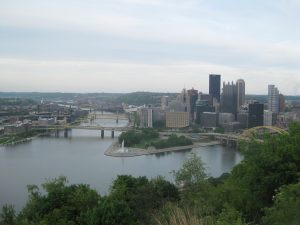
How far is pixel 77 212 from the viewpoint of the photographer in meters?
3.27

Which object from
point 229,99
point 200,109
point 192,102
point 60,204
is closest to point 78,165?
point 60,204

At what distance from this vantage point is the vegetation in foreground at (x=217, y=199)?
81.1 inches

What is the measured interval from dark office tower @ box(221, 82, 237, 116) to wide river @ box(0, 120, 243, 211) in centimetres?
812

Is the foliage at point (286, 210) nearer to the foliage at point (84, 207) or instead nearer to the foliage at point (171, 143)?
the foliage at point (84, 207)

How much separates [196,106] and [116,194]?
16879mm

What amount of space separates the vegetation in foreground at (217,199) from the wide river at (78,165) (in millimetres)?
2135

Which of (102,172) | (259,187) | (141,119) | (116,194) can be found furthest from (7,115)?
(259,187)

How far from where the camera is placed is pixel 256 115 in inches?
681

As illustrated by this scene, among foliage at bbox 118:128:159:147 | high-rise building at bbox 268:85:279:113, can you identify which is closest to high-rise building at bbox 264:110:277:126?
high-rise building at bbox 268:85:279:113

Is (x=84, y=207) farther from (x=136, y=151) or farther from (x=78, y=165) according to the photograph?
(x=136, y=151)

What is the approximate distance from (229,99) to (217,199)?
18.7 meters

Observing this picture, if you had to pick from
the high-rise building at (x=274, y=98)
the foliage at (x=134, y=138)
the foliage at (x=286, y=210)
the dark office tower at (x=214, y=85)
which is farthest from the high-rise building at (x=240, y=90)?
the foliage at (x=286, y=210)

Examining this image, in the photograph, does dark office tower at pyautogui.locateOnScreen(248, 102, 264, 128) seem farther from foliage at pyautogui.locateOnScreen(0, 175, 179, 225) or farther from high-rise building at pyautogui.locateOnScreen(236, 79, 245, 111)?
foliage at pyautogui.locateOnScreen(0, 175, 179, 225)

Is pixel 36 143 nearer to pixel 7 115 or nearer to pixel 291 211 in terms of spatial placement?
pixel 7 115
